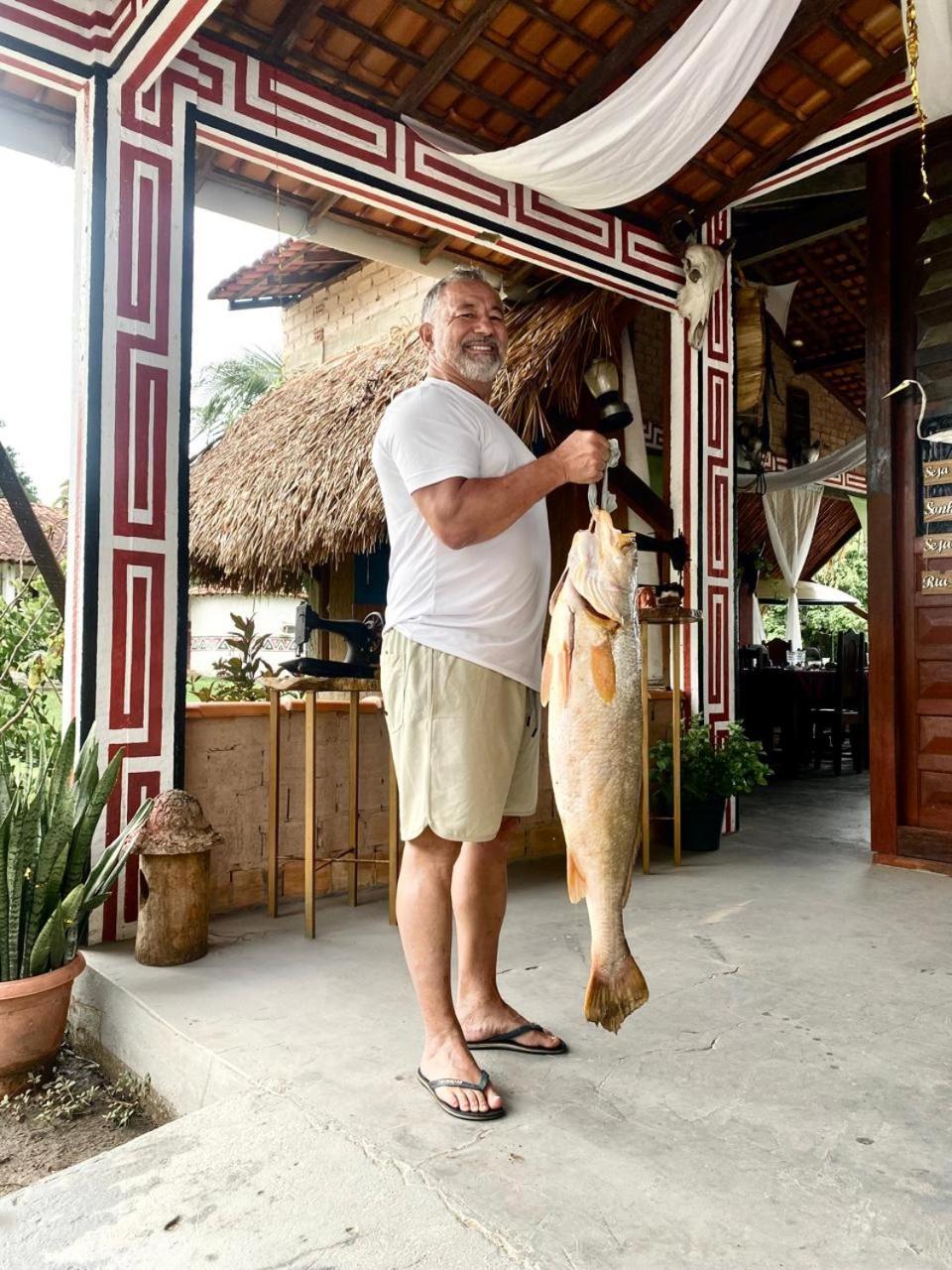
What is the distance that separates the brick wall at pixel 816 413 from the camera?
10125 millimetres

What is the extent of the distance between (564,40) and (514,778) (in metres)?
3.58

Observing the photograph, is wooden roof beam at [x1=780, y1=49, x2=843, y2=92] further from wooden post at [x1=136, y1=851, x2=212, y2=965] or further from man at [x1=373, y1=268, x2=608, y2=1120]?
wooden post at [x1=136, y1=851, x2=212, y2=965]

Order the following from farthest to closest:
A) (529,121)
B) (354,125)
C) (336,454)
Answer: (336,454), (529,121), (354,125)

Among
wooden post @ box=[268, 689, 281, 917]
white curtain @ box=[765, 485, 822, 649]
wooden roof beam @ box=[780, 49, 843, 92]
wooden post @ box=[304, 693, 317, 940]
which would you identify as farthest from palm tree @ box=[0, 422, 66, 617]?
white curtain @ box=[765, 485, 822, 649]

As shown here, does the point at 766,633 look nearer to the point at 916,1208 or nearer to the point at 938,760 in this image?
the point at 938,760

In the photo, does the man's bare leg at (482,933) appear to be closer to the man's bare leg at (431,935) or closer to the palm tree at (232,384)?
the man's bare leg at (431,935)

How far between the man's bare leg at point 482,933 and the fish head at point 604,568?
31.9 inches

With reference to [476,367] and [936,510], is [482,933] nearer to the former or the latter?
[476,367]

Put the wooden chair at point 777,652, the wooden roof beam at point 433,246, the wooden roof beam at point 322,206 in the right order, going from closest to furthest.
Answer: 1. the wooden roof beam at point 322,206
2. the wooden roof beam at point 433,246
3. the wooden chair at point 777,652

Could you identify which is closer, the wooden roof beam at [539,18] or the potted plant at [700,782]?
the wooden roof beam at [539,18]

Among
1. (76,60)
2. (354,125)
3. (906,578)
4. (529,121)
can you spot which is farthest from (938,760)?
(76,60)

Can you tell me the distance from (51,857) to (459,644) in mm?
1531

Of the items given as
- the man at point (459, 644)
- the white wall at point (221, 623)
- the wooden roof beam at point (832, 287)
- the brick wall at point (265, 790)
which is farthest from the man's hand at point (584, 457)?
the white wall at point (221, 623)

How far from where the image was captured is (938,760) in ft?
14.9
